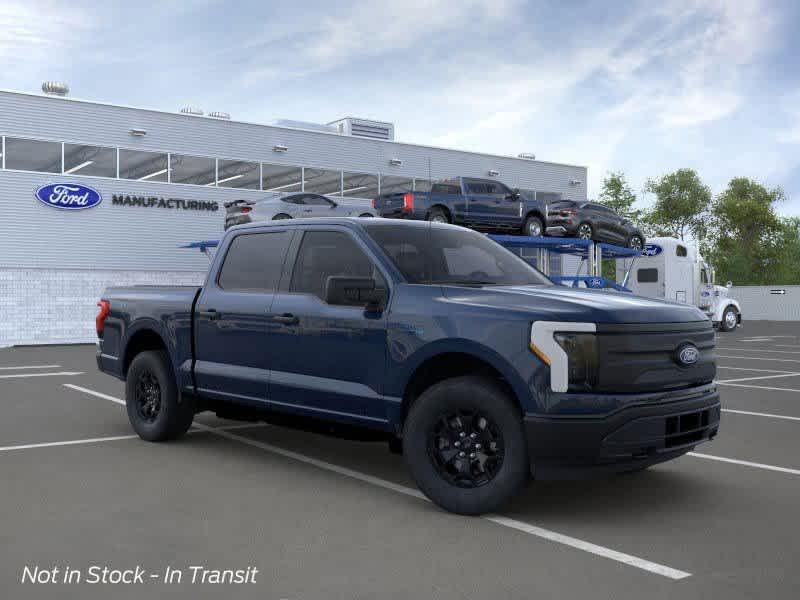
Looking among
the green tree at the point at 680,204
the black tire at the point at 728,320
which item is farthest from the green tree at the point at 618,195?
the black tire at the point at 728,320

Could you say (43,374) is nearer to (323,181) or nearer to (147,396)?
(147,396)

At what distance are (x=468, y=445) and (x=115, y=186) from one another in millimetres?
26173

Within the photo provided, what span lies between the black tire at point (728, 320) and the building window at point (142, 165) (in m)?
21.4

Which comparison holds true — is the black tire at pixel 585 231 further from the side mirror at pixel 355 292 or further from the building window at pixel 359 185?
the side mirror at pixel 355 292

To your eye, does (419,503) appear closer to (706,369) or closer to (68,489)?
(706,369)

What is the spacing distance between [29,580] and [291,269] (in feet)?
10.6

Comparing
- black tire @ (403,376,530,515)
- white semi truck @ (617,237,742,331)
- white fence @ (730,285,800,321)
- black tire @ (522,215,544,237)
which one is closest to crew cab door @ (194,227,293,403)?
black tire @ (403,376,530,515)

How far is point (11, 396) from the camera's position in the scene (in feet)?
38.9

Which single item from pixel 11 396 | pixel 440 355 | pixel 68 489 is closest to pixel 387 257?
pixel 440 355

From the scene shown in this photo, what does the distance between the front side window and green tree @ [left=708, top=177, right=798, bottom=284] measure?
226 feet

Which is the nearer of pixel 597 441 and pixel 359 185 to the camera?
pixel 597 441

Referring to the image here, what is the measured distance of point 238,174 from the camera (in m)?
31.5

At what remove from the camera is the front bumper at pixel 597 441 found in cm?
498

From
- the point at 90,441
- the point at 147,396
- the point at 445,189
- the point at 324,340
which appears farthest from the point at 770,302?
the point at 324,340
